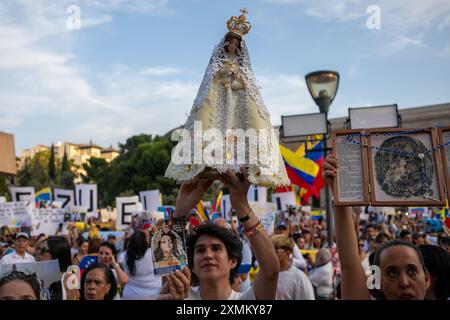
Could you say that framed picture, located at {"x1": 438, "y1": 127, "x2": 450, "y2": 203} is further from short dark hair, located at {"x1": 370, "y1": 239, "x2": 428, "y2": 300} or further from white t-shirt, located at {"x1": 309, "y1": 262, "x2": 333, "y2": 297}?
white t-shirt, located at {"x1": 309, "y1": 262, "x2": 333, "y2": 297}

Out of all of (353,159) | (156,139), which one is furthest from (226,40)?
(156,139)

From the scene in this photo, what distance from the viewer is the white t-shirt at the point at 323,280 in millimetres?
6988

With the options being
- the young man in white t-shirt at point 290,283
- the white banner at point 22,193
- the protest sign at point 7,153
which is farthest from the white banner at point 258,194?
the protest sign at point 7,153

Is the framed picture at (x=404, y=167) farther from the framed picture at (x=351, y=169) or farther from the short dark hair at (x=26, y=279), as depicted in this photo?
the short dark hair at (x=26, y=279)

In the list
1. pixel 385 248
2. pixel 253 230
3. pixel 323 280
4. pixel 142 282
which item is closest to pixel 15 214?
pixel 142 282

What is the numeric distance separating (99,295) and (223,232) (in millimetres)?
1619

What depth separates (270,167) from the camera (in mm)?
3107

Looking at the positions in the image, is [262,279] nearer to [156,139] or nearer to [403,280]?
[403,280]

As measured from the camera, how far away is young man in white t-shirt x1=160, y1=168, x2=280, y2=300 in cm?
280

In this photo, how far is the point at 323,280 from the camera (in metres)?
6.99

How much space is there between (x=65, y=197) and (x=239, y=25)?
1327 centimetres

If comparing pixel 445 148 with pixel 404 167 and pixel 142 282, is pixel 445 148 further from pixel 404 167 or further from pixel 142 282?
pixel 142 282

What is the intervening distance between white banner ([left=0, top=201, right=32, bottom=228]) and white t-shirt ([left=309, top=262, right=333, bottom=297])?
7.78 m

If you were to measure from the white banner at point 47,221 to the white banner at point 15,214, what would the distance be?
1.09ft
